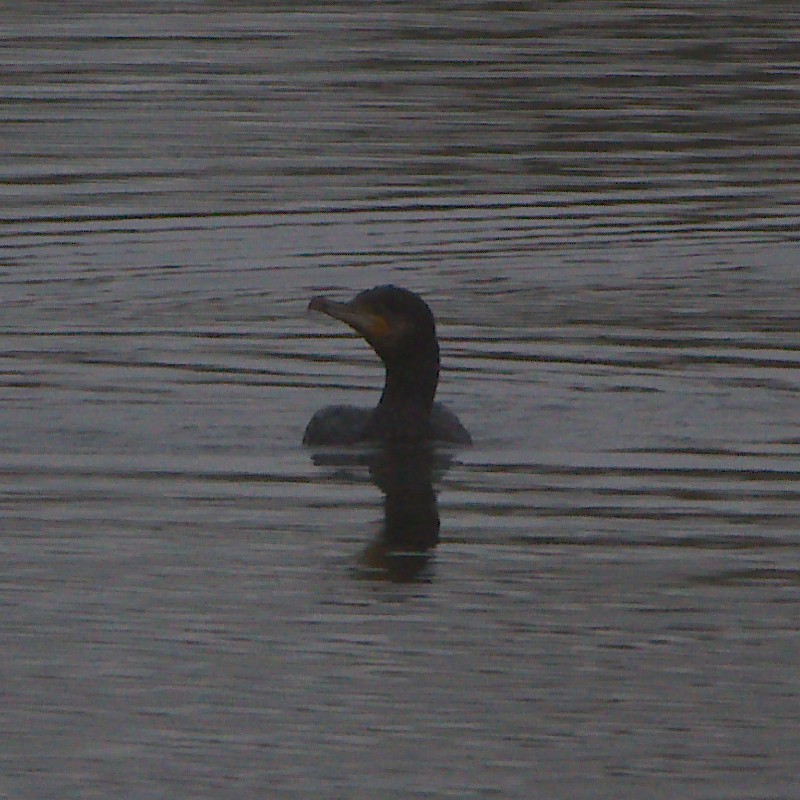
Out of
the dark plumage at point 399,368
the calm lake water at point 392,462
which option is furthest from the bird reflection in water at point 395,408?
the calm lake water at point 392,462

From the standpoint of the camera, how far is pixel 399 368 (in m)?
14.4

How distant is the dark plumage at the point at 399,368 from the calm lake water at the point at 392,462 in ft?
0.85

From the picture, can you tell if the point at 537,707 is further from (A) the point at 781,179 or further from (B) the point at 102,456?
(A) the point at 781,179

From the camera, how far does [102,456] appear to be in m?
13.8

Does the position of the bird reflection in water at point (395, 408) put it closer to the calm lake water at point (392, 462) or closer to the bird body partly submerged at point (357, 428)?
the bird body partly submerged at point (357, 428)

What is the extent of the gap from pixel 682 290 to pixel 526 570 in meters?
8.20

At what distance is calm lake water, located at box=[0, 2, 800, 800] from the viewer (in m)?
9.13

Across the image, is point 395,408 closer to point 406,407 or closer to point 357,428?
point 406,407

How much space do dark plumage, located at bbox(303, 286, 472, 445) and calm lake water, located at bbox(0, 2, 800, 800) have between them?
0.26m

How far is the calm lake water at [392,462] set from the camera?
30.0 feet

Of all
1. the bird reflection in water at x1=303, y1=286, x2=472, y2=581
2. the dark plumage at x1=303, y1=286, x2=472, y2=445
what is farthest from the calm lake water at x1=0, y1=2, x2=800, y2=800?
the dark plumage at x1=303, y1=286, x2=472, y2=445

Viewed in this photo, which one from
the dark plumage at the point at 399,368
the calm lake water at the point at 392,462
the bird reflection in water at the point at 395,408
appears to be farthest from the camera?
the dark plumage at the point at 399,368

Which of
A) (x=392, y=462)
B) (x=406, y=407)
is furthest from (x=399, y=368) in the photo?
(x=392, y=462)

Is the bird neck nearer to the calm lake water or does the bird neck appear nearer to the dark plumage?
the dark plumage
